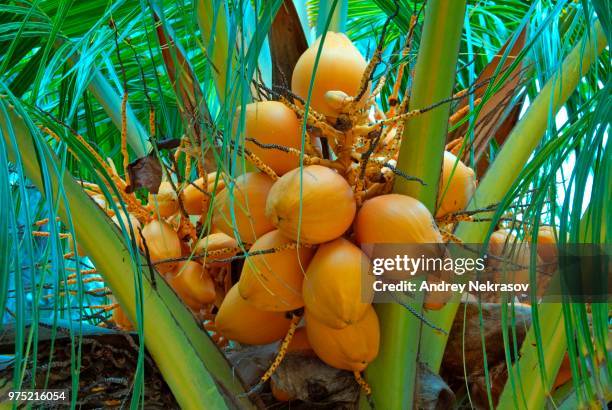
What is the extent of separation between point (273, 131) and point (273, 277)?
7.4 inches

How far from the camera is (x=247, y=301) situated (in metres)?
0.89

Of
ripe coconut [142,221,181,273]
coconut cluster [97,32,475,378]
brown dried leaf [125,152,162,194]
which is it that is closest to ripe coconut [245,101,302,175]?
coconut cluster [97,32,475,378]

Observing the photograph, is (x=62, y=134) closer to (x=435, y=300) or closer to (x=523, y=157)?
(x=435, y=300)

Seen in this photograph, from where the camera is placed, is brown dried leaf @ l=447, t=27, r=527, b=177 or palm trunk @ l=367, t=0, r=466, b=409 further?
brown dried leaf @ l=447, t=27, r=527, b=177

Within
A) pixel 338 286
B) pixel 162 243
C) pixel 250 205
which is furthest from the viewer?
pixel 162 243

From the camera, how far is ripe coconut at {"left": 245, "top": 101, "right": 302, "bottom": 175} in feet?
2.99

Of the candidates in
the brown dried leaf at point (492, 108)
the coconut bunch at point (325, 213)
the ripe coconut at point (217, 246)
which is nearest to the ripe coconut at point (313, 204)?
the coconut bunch at point (325, 213)

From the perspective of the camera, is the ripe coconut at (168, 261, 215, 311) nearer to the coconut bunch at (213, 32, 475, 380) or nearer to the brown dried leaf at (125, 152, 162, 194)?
the coconut bunch at (213, 32, 475, 380)

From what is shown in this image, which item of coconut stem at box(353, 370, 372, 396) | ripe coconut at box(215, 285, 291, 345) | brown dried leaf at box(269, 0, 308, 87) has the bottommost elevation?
coconut stem at box(353, 370, 372, 396)

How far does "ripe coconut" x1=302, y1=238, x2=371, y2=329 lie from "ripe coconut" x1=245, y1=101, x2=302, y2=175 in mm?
143

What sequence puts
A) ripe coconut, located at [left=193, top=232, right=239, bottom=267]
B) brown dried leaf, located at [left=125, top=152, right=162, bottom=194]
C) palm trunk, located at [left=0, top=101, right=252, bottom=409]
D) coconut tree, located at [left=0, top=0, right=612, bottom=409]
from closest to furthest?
coconut tree, located at [left=0, top=0, right=612, bottom=409]
palm trunk, located at [left=0, top=101, right=252, bottom=409]
brown dried leaf, located at [left=125, top=152, right=162, bottom=194]
ripe coconut, located at [left=193, top=232, right=239, bottom=267]

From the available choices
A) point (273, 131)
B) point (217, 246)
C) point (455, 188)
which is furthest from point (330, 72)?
point (217, 246)

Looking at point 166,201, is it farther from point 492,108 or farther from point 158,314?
point 492,108

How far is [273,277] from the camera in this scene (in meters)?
0.86
